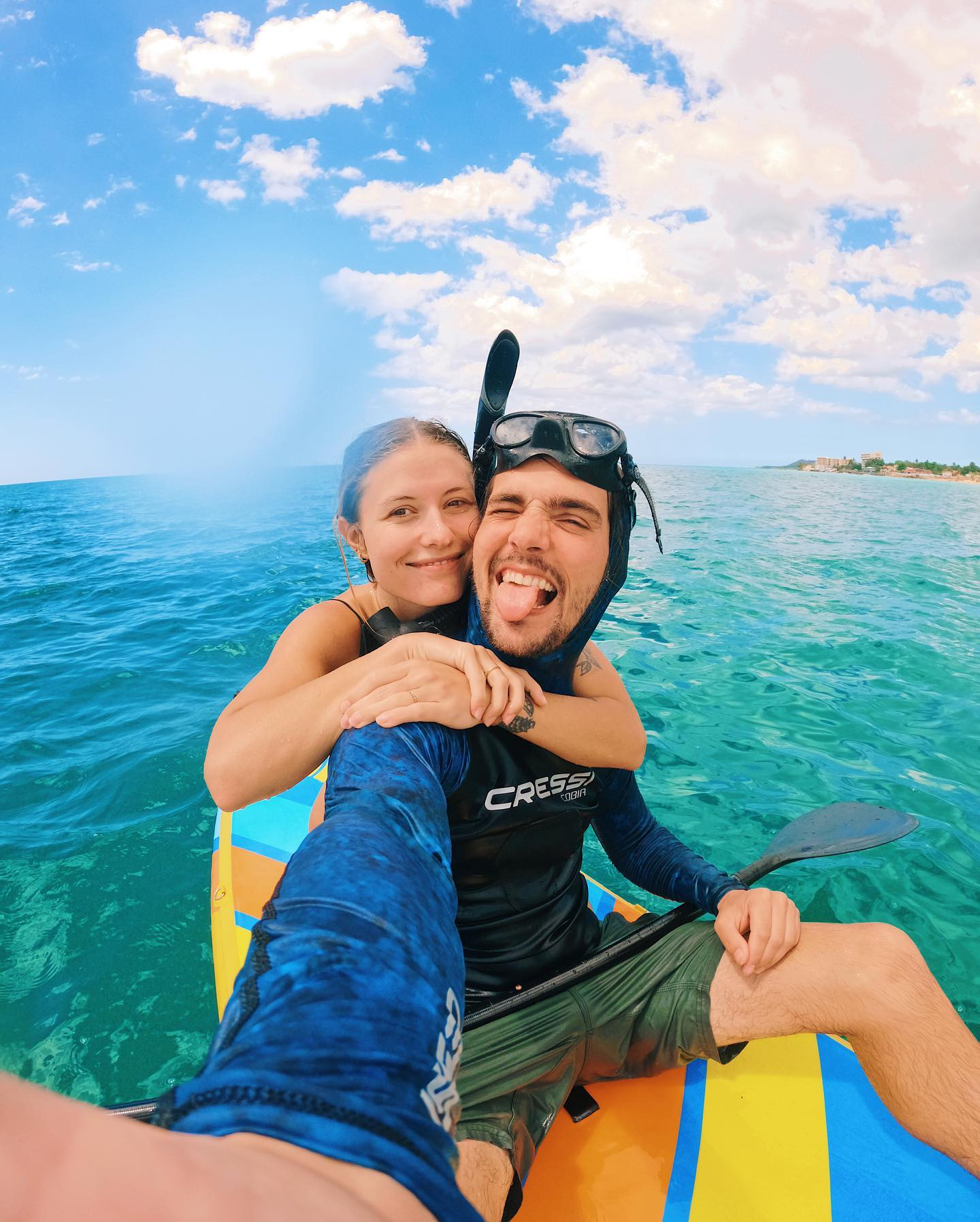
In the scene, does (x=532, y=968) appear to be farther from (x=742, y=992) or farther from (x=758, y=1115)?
(x=758, y=1115)

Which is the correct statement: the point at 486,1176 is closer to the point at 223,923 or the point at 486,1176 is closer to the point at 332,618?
the point at 332,618

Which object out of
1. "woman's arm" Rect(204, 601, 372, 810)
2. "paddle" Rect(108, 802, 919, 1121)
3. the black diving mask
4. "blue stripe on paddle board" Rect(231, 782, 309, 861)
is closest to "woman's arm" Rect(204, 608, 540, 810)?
"woman's arm" Rect(204, 601, 372, 810)

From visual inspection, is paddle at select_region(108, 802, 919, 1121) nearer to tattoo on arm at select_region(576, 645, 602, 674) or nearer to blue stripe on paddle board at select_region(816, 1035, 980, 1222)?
blue stripe on paddle board at select_region(816, 1035, 980, 1222)

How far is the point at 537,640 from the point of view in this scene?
2291 mm

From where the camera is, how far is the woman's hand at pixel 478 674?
1919mm

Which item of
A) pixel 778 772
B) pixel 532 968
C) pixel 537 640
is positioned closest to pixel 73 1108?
pixel 537 640

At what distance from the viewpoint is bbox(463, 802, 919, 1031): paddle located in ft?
7.38

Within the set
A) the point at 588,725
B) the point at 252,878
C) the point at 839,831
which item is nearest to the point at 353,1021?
the point at 588,725

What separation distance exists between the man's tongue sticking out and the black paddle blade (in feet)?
5.23

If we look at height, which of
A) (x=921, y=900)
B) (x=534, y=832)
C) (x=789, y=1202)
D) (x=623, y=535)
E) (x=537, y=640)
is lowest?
(x=921, y=900)

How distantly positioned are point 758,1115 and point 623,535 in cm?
229

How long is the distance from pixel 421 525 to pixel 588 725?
1010mm

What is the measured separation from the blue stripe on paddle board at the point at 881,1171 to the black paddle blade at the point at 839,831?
88cm

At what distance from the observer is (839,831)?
298 centimetres
